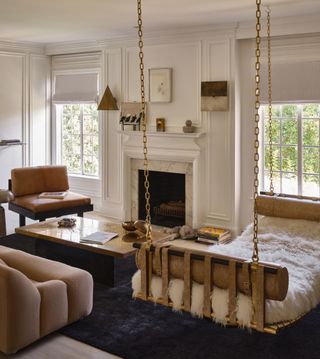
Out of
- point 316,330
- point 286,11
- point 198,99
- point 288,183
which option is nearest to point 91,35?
point 198,99

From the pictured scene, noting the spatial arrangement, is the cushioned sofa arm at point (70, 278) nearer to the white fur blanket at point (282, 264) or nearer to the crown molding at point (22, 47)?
the white fur blanket at point (282, 264)

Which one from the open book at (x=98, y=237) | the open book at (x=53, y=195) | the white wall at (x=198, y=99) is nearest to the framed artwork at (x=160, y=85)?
the white wall at (x=198, y=99)

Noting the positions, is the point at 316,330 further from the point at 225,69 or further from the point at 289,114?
the point at 225,69

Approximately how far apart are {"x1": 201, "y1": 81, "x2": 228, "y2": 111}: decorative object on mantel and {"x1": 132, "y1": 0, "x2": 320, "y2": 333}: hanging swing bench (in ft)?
11.0

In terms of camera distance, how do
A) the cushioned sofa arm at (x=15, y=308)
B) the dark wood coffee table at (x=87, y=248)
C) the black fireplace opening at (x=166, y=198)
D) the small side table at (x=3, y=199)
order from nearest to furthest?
the cushioned sofa arm at (x=15, y=308) → the dark wood coffee table at (x=87, y=248) → the small side table at (x=3, y=199) → the black fireplace opening at (x=166, y=198)

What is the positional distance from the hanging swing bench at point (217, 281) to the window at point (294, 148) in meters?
3.23

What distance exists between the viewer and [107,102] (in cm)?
708

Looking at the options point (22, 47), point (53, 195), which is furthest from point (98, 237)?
point (22, 47)

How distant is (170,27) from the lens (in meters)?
6.27

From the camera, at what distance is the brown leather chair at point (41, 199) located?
604 centimetres

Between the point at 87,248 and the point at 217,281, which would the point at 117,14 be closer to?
the point at 87,248

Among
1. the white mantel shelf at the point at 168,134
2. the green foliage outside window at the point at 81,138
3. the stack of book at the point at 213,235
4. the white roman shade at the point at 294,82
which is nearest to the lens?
the white roman shade at the point at 294,82

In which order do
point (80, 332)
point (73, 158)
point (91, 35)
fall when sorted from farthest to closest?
point (73, 158) < point (91, 35) < point (80, 332)

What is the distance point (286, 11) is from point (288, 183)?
6.58 feet
